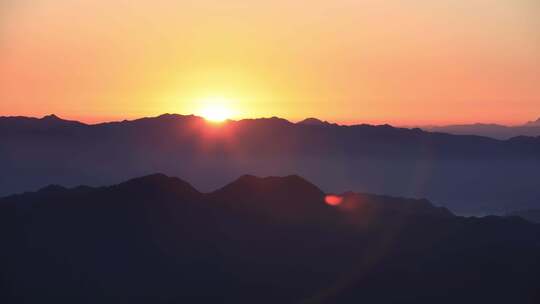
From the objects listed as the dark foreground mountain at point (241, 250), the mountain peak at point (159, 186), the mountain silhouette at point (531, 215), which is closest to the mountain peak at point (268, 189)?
the dark foreground mountain at point (241, 250)

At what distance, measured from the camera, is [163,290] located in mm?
41562

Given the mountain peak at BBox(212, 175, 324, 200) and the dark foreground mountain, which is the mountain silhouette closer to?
the dark foreground mountain

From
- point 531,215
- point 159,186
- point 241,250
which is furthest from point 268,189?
point 531,215

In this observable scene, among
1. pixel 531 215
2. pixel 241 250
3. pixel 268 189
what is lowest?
pixel 531 215

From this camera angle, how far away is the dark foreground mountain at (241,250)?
40969mm

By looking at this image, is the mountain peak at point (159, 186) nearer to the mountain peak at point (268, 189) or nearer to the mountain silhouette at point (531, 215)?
the mountain peak at point (268, 189)

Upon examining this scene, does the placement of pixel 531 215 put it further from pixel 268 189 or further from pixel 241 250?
pixel 241 250

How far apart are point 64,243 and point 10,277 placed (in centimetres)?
411

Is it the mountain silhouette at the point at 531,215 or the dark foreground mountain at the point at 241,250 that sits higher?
the dark foreground mountain at the point at 241,250

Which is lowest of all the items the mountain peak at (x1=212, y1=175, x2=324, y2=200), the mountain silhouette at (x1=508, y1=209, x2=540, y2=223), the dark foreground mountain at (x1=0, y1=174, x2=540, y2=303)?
the mountain silhouette at (x1=508, y1=209, x2=540, y2=223)

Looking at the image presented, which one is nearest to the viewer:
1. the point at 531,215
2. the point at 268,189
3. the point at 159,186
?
the point at 159,186

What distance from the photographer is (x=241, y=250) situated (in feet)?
150

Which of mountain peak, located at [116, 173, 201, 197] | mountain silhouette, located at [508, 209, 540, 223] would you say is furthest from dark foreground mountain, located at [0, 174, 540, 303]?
mountain silhouette, located at [508, 209, 540, 223]

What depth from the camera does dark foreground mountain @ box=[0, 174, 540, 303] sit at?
4097cm
